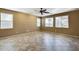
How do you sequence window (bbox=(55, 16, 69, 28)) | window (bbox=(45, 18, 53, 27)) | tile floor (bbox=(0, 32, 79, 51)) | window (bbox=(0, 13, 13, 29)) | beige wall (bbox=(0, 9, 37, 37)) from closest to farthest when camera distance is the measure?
tile floor (bbox=(0, 32, 79, 51)) → window (bbox=(0, 13, 13, 29)) → beige wall (bbox=(0, 9, 37, 37)) → window (bbox=(55, 16, 69, 28)) → window (bbox=(45, 18, 53, 27))

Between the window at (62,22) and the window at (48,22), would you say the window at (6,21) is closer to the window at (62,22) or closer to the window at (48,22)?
the window at (62,22)

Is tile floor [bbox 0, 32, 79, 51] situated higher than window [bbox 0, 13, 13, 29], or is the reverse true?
window [bbox 0, 13, 13, 29]

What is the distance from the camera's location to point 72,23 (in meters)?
10.1

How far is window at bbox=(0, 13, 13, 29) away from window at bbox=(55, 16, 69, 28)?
5752 millimetres

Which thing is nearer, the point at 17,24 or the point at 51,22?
the point at 17,24

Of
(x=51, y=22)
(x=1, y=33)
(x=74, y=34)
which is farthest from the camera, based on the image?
(x=51, y=22)

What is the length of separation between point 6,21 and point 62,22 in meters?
6.24

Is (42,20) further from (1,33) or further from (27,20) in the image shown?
(1,33)

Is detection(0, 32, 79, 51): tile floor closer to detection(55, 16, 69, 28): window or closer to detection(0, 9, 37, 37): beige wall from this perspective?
detection(0, 9, 37, 37): beige wall

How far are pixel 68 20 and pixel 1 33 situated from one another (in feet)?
→ 22.4

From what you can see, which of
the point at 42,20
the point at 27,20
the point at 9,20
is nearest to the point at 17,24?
the point at 9,20

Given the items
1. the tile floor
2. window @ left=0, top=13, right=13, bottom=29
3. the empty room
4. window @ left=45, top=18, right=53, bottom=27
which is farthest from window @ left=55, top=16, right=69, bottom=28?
window @ left=0, top=13, right=13, bottom=29

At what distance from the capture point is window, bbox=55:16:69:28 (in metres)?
11.0

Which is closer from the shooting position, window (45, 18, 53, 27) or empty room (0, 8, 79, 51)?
empty room (0, 8, 79, 51)
